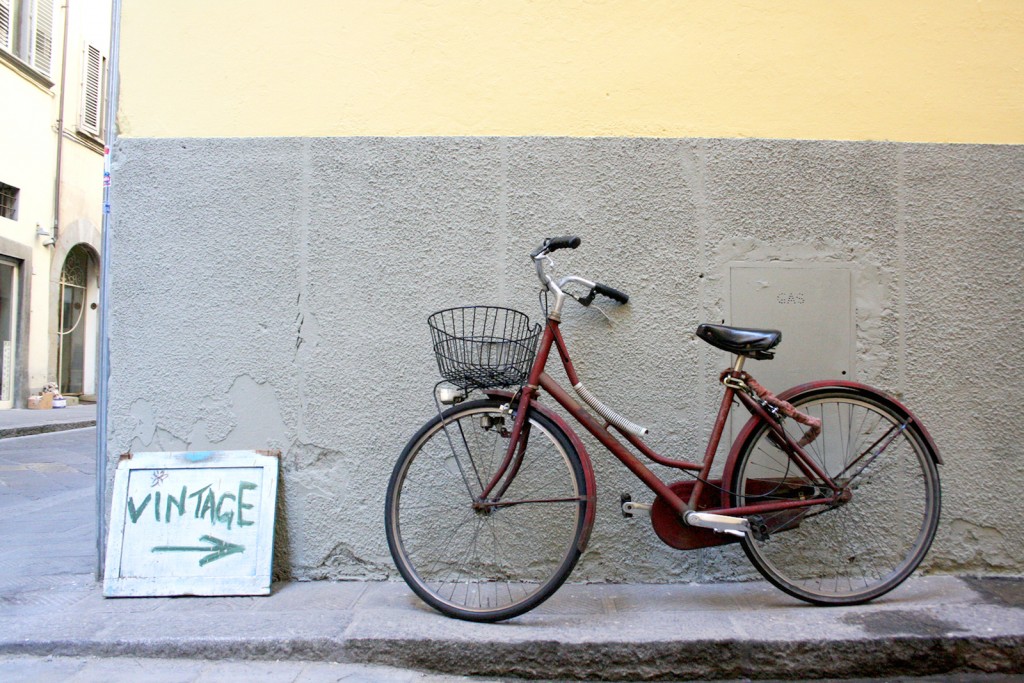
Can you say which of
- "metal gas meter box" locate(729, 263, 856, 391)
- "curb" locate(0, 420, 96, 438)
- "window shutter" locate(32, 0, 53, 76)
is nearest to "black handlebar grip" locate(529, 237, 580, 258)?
"metal gas meter box" locate(729, 263, 856, 391)

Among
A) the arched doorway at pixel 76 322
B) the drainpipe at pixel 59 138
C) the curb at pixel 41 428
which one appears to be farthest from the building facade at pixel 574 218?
the arched doorway at pixel 76 322

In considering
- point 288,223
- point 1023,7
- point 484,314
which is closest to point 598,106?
point 484,314

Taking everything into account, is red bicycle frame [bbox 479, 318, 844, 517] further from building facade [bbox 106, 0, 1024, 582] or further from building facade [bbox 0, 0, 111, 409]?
building facade [bbox 0, 0, 111, 409]

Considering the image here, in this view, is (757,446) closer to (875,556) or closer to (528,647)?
(875,556)

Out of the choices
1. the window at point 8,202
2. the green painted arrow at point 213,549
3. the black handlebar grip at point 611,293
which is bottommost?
the green painted arrow at point 213,549

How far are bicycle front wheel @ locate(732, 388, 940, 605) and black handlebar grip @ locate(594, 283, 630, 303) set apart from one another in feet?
2.43

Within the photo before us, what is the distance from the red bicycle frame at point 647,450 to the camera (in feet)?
9.27

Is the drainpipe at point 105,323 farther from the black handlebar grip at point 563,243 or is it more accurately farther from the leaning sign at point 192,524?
the black handlebar grip at point 563,243

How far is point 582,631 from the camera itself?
263 cm

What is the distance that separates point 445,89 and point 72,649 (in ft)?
8.78

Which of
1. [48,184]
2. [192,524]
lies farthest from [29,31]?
[192,524]

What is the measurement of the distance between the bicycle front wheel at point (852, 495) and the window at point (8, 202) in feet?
46.8

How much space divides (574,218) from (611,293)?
454mm

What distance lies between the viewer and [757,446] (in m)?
2.97
